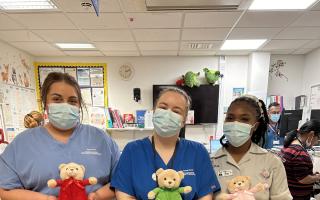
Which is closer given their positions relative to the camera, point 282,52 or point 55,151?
point 55,151

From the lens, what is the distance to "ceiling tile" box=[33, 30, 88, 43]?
338cm

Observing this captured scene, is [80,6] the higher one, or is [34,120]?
[80,6]

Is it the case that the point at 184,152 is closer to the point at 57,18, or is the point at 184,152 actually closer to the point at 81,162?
the point at 81,162

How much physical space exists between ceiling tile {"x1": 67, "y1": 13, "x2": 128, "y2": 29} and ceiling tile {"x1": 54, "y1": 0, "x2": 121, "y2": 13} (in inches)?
4.3

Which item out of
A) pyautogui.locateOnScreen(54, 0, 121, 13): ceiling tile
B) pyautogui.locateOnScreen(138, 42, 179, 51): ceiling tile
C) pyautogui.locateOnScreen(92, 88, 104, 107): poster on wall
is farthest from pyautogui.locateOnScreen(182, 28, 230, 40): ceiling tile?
pyautogui.locateOnScreen(92, 88, 104, 107): poster on wall

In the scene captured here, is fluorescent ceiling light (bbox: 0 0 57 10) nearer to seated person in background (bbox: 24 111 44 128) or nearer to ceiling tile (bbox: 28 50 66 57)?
seated person in background (bbox: 24 111 44 128)

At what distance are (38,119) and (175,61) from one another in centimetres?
308

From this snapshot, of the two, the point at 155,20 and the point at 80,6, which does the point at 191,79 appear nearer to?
the point at 155,20

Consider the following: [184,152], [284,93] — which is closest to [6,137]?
[184,152]

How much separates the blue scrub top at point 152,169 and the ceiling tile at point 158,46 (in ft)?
9.92

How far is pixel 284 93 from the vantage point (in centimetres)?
497

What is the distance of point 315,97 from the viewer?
4363mm

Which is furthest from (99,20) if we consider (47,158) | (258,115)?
(258,115)

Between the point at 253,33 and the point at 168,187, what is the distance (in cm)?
321
